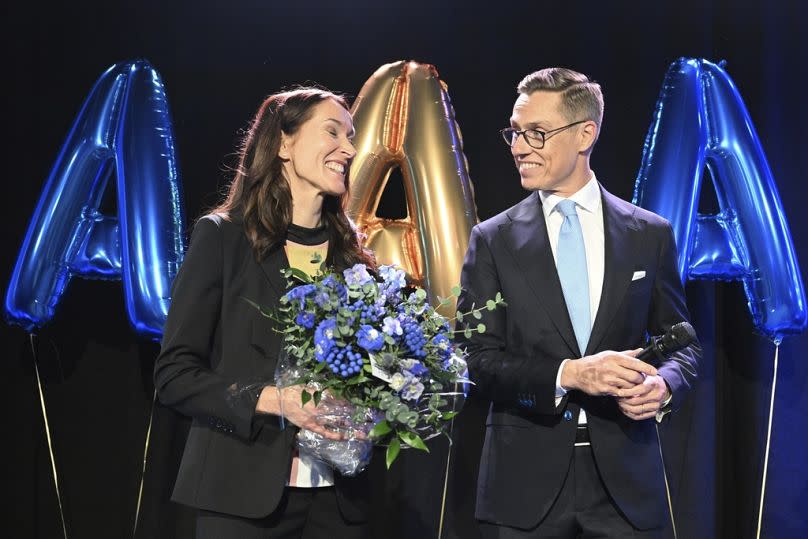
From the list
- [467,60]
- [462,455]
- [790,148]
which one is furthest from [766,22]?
[462,455]

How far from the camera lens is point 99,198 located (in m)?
3.18

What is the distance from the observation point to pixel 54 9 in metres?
3.64

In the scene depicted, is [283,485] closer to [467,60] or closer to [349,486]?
[349,486]

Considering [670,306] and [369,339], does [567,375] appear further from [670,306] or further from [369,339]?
[369,339]

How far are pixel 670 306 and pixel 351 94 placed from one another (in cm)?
169

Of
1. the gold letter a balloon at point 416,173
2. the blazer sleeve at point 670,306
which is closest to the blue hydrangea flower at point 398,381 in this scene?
the blazer sleeve at point 670,306

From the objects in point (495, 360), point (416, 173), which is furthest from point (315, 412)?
point (416, 173)

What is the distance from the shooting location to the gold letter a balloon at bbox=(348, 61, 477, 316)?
122 inches

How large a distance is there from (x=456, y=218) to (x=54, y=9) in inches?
72.8

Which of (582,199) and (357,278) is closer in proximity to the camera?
(357,278)

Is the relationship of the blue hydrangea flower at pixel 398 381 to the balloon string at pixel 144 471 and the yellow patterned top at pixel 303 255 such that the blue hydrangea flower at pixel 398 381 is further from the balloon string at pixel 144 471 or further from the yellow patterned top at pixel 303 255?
the balloon string at pixel 144 471

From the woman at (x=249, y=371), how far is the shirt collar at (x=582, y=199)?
573 mm

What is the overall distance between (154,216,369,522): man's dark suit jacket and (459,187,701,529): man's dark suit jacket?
0.41 meters

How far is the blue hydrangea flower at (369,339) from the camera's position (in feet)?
6.02
